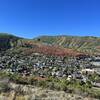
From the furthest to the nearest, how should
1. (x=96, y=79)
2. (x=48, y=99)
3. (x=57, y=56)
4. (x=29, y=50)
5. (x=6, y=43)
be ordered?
(x=6, y=43) → (x=29, y=50) → (x=57, y=56) → (x=96, y=79) → (x=48, y=99)

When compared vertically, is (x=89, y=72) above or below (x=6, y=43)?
below

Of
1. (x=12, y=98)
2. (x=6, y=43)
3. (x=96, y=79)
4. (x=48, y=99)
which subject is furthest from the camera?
(x=6, y=43)

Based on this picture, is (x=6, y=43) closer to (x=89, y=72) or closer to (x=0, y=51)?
(x=0, y=51)

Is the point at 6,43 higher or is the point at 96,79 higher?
the point at 6,43

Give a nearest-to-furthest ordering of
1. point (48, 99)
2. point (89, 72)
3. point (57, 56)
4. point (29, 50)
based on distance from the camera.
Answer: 1. point (48, 99)
2. point (89, 72)
3. point (57, 56)
4. point (29, 50)

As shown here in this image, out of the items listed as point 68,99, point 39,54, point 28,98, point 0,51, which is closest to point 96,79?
point 68,99

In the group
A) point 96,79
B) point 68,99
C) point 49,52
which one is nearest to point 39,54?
point 49,52

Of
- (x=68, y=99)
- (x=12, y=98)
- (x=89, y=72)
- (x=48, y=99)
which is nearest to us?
(x=12, y=98)

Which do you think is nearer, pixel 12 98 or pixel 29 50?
pixel 12 98

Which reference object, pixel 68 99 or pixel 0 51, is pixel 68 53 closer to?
pixel 0 51

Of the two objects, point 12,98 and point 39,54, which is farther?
point 39,54
